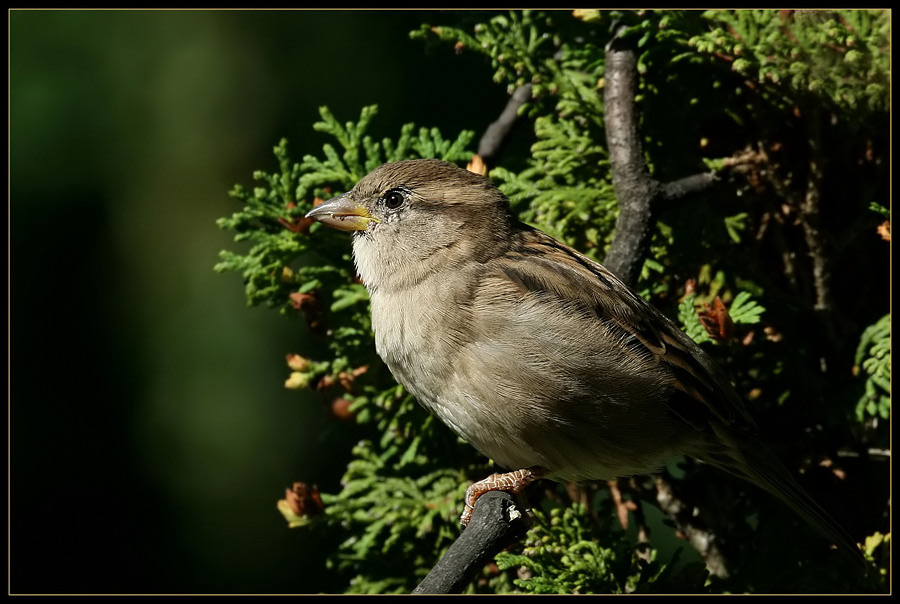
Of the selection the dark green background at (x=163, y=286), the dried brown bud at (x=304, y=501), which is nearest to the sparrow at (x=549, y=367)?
the dried brown bud at (x=304, y=501)

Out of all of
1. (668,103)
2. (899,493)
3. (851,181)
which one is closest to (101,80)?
(668,103)

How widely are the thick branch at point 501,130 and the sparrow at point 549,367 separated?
0.46 m

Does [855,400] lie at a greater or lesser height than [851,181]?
lesser

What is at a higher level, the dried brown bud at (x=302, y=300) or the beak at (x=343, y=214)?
the beak at (x=343, y=214)

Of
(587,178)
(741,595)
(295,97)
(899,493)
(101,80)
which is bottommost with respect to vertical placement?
(741,595)

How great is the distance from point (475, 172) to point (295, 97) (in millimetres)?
1938

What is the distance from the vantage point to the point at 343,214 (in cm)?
280

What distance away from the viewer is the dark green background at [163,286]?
4.28 meters

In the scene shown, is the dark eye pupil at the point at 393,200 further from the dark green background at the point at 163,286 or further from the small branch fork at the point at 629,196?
the dark green background at the point at 163,286

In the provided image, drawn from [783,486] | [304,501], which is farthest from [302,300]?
[783,486]

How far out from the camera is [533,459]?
2561 mm

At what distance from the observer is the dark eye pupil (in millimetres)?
2838

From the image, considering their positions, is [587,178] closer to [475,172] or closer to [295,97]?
[475,172]

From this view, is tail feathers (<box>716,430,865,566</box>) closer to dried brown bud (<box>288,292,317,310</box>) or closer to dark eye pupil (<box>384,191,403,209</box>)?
dark eye pupil (<box>384,191,403,209</box>)
